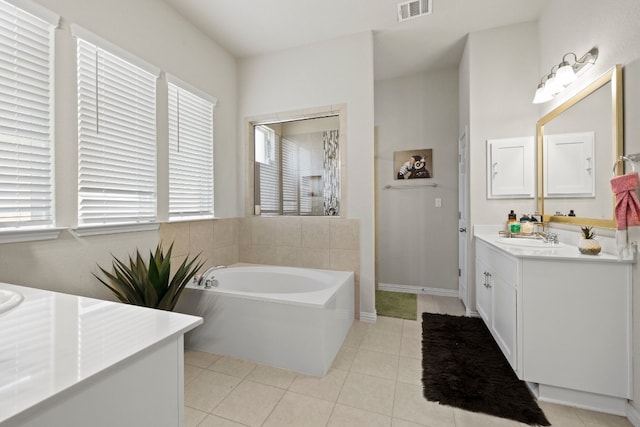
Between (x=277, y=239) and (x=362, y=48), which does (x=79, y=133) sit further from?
(x=362, y=48)

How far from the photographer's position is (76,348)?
2.06 feet

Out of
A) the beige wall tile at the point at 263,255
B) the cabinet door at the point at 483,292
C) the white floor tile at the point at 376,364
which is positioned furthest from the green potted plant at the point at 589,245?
the beige wall tile at the point at 263,255

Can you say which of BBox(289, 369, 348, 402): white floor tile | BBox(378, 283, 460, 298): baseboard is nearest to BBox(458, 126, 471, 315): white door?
BBox(378, 283, 460, 298): baseboard

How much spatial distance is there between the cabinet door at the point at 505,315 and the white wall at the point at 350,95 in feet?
3.24

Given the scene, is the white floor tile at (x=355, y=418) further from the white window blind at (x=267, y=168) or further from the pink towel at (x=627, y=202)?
the white window blind at (x=267, y=168)

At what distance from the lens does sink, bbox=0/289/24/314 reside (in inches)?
33.8

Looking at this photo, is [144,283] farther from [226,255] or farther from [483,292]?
[483,292]

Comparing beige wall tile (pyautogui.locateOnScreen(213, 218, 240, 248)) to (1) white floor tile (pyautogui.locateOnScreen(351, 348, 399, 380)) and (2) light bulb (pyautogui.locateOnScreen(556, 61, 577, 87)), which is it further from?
(2) light bulb (pyautogui.locateOnScreen(556, 61, 577, 87))

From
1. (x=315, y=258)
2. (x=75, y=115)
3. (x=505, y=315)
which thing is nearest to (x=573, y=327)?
(x=505, y=315)

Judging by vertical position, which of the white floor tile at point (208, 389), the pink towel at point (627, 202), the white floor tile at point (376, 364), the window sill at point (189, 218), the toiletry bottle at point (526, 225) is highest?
the pink towel at point (627, 202)

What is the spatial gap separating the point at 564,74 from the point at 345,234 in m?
2.01

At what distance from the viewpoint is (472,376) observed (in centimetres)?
174

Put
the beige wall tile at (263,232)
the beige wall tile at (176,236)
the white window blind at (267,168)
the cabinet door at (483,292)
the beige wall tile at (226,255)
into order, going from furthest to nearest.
Answer: the white window blind at (267,168) → the beige wall tile at (263,232) → the beige wall tile at (226,255) → the beige wall tile at (176,236) → the cabinet door at (483,292)

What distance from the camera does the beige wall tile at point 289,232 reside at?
2900 millimetres
